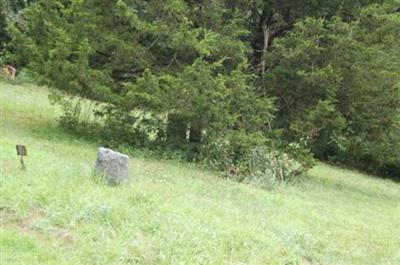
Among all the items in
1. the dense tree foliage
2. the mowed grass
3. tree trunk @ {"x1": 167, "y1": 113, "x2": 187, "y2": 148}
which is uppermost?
the dense tree foliage

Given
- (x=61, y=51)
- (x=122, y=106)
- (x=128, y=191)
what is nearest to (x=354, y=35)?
(x=122, y=106)

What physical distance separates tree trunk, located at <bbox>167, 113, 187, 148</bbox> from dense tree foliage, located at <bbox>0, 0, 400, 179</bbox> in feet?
0.07

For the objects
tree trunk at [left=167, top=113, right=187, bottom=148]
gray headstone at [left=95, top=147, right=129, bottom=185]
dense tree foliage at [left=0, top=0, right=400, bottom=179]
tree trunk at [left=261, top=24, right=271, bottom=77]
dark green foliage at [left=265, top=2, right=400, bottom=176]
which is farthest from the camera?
tree trunk at [left=261, top=24, right=271, bottom=77]

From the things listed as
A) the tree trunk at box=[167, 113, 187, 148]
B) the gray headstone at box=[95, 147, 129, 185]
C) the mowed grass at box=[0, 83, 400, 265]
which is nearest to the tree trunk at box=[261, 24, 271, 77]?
the tree trunk at box=[167, 113, 187, 148]

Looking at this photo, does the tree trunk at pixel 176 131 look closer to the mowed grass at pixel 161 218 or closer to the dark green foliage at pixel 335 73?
the mowed grass at pixel 161 218

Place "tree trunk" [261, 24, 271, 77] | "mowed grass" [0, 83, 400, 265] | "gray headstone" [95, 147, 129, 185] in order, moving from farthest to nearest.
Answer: "tree trunk" [261, 24, 271, 77] < "gray headstone" [95, 147, 129, 185] < "mowed grass" [0, 83, 400, 265]

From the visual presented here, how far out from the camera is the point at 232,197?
8234 mm

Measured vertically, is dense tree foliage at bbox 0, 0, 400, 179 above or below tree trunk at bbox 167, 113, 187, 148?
above

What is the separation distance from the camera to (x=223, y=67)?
34.7ft

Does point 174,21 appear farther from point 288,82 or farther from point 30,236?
point 30,236

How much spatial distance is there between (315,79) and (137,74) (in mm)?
3313

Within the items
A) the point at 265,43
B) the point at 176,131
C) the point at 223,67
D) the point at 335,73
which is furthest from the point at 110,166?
the point at 265,43

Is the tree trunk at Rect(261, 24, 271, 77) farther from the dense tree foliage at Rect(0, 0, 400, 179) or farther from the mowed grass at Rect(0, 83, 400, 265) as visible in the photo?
the mowed grass at Rect(0, 83, 400, 265)

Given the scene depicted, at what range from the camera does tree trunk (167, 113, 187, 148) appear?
35.1ft
